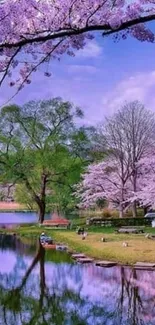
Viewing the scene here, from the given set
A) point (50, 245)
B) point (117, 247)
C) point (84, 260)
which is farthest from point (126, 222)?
point (84, 260)

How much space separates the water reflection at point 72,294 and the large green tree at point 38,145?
66.3 ft

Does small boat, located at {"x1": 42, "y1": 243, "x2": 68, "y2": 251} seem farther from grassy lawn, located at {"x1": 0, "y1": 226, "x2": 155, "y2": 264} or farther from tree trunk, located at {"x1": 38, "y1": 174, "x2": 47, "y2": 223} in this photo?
tree trunk, located at {"x1": 38, "y1": 174, "x2": 47, "y2": 223}

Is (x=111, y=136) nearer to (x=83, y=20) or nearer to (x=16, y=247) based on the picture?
(x=16, y=247)

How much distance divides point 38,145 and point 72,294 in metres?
28.6

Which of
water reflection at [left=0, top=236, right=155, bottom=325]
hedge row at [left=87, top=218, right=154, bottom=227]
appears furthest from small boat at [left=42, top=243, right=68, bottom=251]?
hedge row at [left=87, top=218, right=154, bottom=227]

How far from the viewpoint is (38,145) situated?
44.0 metres

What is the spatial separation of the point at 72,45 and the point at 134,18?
111 cm

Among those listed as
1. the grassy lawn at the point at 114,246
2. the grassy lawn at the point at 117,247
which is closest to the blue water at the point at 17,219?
the grassy lawn at the point at 114,246

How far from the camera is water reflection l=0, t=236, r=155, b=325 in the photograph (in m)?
13.5

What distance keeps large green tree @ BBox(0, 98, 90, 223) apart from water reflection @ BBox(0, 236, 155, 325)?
→ 20.2 m

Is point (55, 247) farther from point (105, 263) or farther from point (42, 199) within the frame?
point (42, 199)

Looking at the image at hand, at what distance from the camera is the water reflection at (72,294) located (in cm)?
1348

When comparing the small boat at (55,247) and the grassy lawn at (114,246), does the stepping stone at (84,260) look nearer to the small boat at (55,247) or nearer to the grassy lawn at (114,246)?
the grassy lawn at (114,246)

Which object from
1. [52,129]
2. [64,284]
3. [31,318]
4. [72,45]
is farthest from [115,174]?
[72,45]
